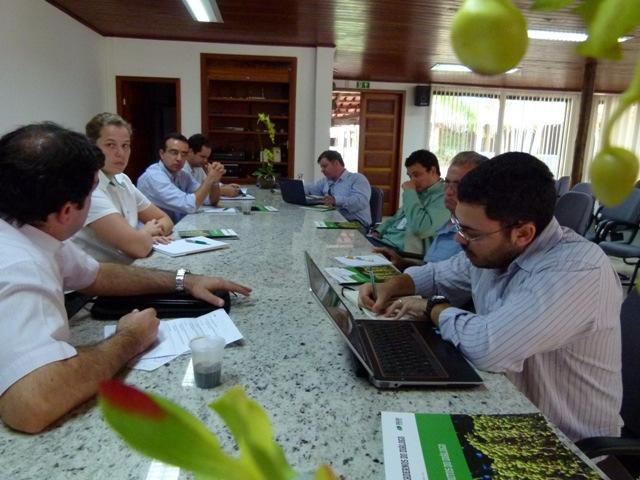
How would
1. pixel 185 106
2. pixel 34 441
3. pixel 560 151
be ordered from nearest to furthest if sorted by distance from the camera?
pixel 34 441 → pixel 185 106 → pixel 560 151

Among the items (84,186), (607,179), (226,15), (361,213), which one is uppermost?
(226,15)

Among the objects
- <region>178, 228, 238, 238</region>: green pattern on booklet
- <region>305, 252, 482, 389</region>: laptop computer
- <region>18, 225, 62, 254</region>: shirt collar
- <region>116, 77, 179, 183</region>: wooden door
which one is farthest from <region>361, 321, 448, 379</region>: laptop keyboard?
<region>116, 77, 179, 183</region>: wooden door

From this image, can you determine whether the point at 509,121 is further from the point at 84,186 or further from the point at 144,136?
the point at 84,186

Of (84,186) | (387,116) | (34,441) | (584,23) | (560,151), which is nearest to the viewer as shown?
(584,23)

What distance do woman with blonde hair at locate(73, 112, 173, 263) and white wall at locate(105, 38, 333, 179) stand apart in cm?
319

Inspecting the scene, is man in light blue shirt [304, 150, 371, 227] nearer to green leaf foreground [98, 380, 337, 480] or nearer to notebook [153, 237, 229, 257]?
notebook [153, 237, 229, 257]

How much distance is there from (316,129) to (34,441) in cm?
503

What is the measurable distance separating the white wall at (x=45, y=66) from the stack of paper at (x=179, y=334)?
284cm

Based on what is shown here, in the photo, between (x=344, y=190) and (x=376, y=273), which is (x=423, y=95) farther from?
(x=376, y=273)

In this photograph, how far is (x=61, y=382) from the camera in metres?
0.85

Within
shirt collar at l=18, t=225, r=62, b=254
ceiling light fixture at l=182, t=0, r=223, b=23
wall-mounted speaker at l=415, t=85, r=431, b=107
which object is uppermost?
ceiling light fixture at l=182, t=0, r=223, b=23

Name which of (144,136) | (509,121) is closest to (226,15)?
(144,136)

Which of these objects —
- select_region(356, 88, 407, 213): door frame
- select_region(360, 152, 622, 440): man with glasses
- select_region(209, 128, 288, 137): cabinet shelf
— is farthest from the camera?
select_region(356, 88, 407, 213): door frame

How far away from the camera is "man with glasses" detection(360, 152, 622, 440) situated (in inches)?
43.7
